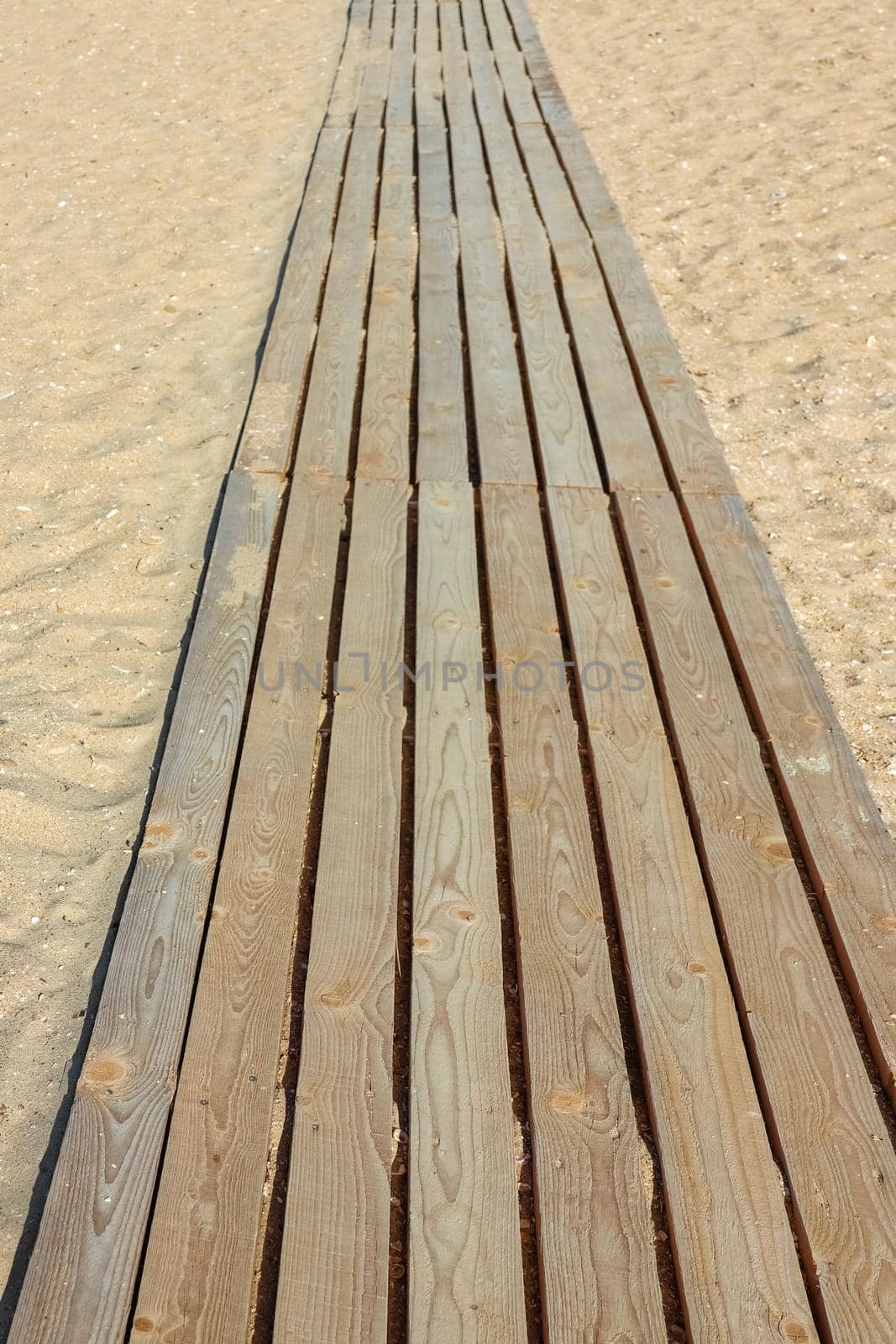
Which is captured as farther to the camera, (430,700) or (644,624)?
(644,624)

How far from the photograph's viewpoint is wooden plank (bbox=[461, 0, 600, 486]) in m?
2.71

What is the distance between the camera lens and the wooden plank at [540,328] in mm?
2705

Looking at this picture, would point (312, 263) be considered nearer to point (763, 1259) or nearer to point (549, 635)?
point (549, 635)

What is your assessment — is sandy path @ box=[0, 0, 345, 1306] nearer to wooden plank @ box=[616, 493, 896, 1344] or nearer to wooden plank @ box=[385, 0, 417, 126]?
Answer: wooden plank @ box=[385, 0, 417, 126]

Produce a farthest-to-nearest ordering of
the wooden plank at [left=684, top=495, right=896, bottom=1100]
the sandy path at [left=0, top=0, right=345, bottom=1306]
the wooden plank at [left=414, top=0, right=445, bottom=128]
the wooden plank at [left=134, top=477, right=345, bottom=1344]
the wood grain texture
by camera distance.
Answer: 1. the wooden plank at [left=414, top=0, right=445, bottom=128]
2. the wood grain texture
3. the sandy path at [left=0, top=0, right=345, bottom=1306]
4. the wooden plank at [left=684, top=495, right=896, bottom=1100]
5. the wooden plank at [left=134, top=477, right=345, bottom=1344]

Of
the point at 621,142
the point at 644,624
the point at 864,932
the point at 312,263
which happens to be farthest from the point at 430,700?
the point at 621,142

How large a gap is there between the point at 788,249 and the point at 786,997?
3.03 meters

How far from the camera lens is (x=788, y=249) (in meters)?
3.86

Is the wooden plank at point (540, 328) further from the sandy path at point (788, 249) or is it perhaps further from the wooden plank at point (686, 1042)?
the wooden plank at point (686, 1042)

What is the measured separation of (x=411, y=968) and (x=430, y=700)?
1.88ft

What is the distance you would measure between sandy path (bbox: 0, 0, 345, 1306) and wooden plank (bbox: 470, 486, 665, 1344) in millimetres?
632

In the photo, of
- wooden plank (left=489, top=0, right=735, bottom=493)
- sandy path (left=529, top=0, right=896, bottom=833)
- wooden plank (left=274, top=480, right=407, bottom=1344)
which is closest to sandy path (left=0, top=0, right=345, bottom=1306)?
wooden plank (left=274, top=480, right=407, bottom=1344)

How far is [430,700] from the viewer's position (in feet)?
6.70

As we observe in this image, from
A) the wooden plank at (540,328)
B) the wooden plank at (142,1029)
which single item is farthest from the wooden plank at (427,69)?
the wooden plank at (142,1029)
